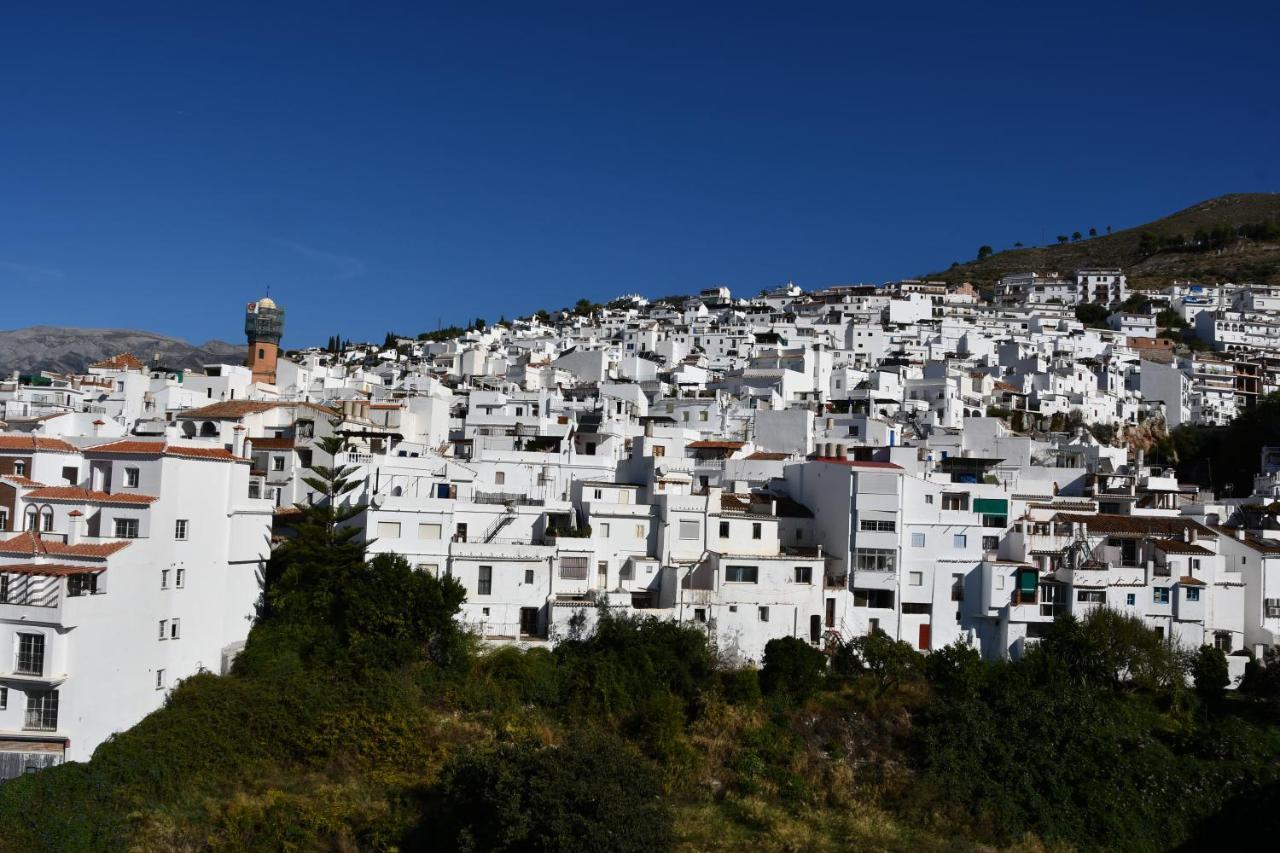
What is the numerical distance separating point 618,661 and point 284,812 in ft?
30.4

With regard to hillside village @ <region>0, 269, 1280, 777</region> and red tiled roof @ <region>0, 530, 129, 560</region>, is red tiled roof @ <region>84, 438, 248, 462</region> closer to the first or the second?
hillside village @ <region>0, 269, 1280, 777</region>

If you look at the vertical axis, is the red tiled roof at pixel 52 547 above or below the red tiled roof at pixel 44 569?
above

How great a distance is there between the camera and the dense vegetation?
872 inches

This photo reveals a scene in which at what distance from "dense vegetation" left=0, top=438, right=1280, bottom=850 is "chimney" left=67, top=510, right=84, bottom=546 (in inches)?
181

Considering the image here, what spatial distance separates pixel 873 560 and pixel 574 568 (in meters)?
9.33

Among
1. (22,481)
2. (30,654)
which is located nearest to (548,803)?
(30,654)

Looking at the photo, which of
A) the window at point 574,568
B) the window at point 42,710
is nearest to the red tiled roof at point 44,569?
the window at point 42,710

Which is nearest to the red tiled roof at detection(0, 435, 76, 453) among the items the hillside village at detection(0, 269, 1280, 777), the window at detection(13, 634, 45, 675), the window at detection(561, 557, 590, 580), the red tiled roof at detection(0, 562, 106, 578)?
the hillside village at detection(0, 269, 1280, 777)

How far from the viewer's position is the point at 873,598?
105 ft

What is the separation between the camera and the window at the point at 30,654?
22438mm

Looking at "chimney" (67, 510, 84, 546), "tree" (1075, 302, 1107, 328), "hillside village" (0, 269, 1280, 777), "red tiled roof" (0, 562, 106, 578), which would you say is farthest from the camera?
"tree" (1075, 302, 1107, 328)

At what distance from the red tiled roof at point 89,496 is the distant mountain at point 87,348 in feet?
293

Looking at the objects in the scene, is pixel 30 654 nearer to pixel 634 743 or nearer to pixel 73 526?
pixel 73 526

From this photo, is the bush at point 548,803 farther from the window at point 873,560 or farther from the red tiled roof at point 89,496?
the window at point 873,560
